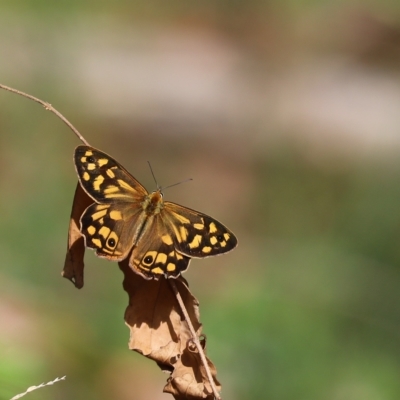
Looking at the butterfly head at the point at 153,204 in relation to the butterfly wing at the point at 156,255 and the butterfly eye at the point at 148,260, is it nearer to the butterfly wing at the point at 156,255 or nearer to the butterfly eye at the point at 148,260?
the butterfly wing at the point at 156,255

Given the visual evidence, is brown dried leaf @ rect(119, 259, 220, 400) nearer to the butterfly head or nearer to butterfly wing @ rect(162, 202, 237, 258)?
butterfly wing @ rect(162, 202, 237, 258)

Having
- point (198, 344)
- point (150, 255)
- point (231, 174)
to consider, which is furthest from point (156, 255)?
point (231, 174)

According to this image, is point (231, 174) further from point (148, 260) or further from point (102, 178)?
point (148, 260)

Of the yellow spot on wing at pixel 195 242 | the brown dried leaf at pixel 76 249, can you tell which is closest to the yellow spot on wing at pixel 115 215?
the brown dried leaf at pixel 76 249

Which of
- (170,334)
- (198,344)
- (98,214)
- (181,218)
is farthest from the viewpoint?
(181,218)

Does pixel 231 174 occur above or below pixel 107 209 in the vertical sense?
above

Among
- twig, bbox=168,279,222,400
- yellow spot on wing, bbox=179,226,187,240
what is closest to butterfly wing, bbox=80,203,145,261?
yellow spot on wing, bbox=179,226,187,240

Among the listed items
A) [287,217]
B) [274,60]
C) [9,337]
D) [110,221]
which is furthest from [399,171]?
[110,221]
